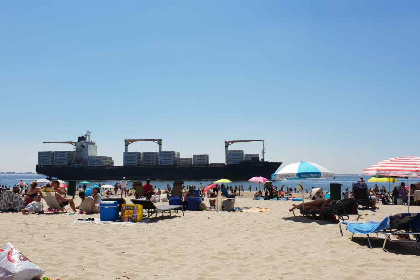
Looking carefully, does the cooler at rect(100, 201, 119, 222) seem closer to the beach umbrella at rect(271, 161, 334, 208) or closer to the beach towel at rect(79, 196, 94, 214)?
the beach towel at rect(79, 196, 94, 214)

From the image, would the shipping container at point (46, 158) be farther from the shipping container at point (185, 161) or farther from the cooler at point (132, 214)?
the cooler at point (132, 214)

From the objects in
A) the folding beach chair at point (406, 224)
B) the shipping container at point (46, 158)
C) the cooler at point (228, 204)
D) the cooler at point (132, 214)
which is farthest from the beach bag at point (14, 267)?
the shipping container at point (46, 158)

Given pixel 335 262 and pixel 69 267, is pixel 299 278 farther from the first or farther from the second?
pixel 69 267

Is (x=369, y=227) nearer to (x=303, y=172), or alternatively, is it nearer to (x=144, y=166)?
(x=303, y=172)

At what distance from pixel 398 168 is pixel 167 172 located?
7429cm

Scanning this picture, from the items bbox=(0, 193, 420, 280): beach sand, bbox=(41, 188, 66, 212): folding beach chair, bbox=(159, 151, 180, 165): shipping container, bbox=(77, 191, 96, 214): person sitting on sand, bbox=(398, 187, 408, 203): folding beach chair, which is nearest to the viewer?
bbox=(0, 193, 420, 280): beach sand

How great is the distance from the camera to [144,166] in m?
79.8

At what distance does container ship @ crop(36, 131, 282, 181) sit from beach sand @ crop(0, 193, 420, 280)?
68.5m

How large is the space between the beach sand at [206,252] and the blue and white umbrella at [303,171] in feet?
4.16

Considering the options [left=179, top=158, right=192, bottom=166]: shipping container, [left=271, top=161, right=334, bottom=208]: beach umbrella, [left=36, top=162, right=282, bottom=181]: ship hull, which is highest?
[left=179, top=158, right=192, bottom=166]: shipping container

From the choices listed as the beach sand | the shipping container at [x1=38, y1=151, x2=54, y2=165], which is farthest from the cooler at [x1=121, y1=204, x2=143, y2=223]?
the shipping container at [x1=38, y1=151, x2=54, y2=165]

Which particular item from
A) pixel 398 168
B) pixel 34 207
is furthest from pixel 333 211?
pixel 34 207

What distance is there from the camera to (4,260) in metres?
3.61

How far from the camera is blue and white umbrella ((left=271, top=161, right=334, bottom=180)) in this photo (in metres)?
8.89
